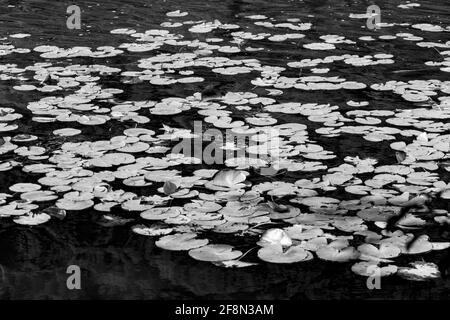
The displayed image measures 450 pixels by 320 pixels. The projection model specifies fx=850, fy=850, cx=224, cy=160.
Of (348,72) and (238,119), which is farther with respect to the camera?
(348,72)

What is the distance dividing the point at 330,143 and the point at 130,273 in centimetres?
160

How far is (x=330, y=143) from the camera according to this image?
4.37m

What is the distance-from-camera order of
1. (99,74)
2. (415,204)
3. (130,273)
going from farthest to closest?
(99,74) → (415,204) → (130,273)

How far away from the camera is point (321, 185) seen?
3787 mm
